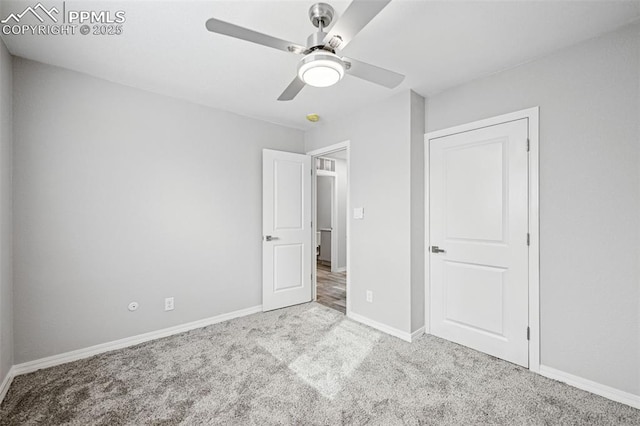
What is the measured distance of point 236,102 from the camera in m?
3.11

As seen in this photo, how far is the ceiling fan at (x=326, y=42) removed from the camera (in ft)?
4.19

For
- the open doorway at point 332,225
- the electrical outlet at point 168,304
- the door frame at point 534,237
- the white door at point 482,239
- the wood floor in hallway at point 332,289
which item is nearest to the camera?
the door frame at point 534,237

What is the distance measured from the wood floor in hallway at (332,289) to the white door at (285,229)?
1.11 ft

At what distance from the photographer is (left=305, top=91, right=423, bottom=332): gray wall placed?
2834 millimetres

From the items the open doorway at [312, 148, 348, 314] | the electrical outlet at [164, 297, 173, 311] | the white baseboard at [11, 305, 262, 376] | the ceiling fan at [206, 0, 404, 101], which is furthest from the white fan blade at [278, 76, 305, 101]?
the open doorway at [312, 148, 348, 314]

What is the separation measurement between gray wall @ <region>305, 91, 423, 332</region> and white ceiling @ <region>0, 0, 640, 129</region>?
1.14 ft

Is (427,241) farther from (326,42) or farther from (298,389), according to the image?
(326,42)

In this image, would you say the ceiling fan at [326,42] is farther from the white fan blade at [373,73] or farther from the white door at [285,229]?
the white door at [285,229]

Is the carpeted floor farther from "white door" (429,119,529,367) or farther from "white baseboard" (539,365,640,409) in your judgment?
"white door" (429,119,529,367)

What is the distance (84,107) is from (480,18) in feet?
10.2

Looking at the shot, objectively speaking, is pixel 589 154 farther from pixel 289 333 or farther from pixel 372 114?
pixel 289 333

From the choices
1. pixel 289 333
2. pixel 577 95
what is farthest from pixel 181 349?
pixel 577 95

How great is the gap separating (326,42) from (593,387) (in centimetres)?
280

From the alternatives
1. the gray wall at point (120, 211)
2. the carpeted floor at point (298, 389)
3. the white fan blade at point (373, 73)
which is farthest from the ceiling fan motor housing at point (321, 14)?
the carpeted floor at point (298, 389)
